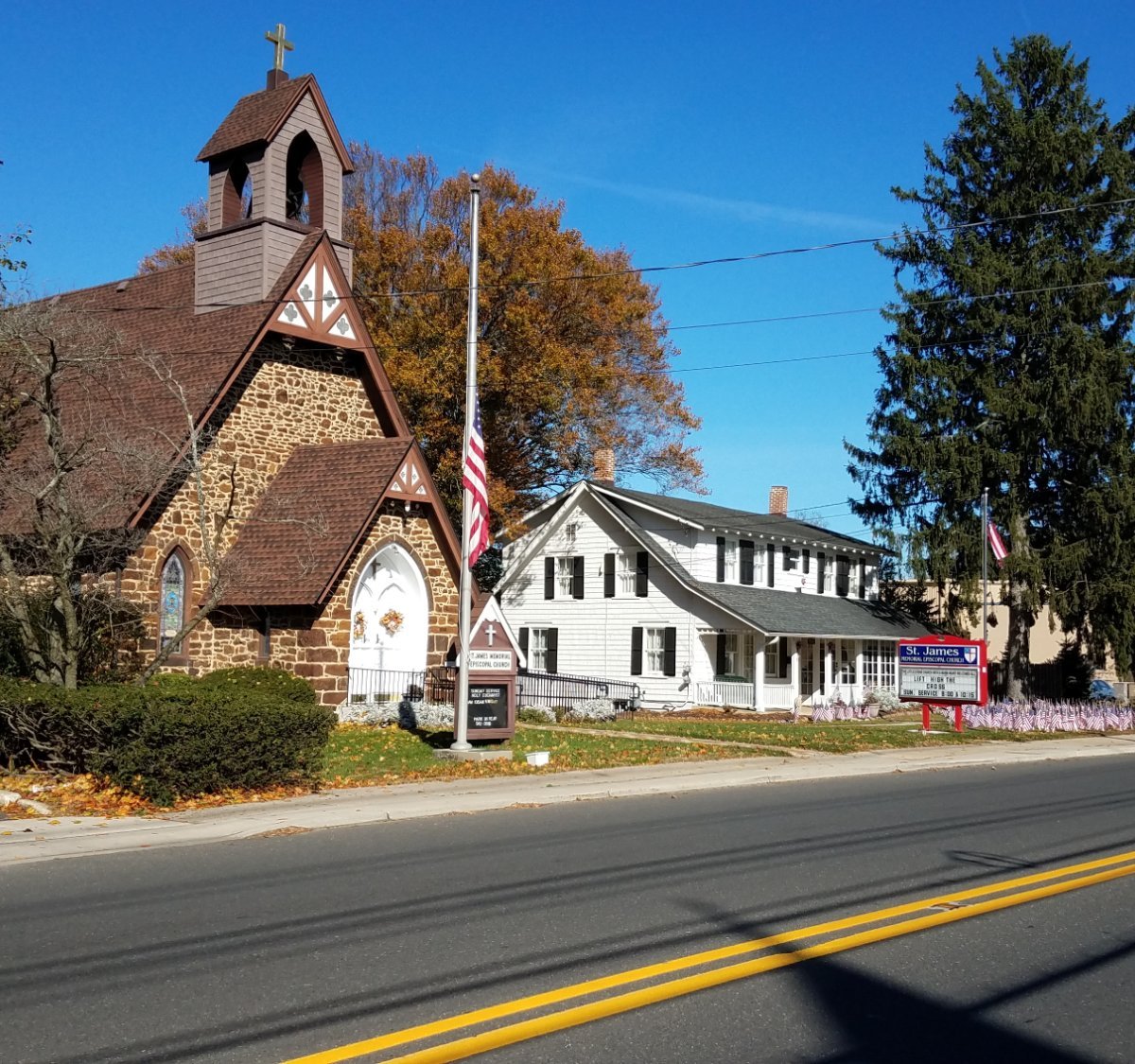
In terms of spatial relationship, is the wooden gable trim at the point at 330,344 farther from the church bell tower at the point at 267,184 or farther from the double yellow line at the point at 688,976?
the double yellow line at the point at 688,976

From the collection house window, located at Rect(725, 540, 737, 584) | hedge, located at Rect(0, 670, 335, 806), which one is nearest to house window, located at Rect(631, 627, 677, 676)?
house window, located at Rect(725, 540, 737, 584)

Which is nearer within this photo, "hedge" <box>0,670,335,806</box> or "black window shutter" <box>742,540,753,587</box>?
"hedge" <box>0,670,335,806</box>

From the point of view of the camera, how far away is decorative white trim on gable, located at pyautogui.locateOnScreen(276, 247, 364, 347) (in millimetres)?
27844

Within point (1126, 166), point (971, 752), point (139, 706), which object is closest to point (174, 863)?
point (139, 706)

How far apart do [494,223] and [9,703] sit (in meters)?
26.8

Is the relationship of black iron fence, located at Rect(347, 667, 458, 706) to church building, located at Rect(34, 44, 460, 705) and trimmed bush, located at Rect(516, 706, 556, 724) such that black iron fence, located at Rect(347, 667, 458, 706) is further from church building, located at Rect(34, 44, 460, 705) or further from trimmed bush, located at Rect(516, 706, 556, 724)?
trimmed bush, located at Rect(516, 706, 556, 724)

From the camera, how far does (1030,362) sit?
41812 mm

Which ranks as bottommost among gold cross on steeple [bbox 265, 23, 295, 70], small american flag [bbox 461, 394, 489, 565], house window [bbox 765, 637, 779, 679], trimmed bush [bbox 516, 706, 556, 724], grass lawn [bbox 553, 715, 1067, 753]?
grass lawn [bbox 553, 715, 1067, 753]

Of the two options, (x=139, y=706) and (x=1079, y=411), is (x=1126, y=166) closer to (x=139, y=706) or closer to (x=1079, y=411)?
(x=1079, y=411)

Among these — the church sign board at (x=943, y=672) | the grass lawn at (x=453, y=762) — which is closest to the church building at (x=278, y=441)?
the grass lawn at (x=453, y=762)

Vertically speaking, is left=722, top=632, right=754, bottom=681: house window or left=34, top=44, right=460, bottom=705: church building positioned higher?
left=34, top=44, right=460, bottom=705: church building

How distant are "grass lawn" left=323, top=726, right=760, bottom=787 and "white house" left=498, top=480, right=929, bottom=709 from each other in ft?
45.7

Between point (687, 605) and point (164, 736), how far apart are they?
26.4 m

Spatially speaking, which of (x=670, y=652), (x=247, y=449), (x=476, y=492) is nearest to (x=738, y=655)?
(x=670, y=652)
